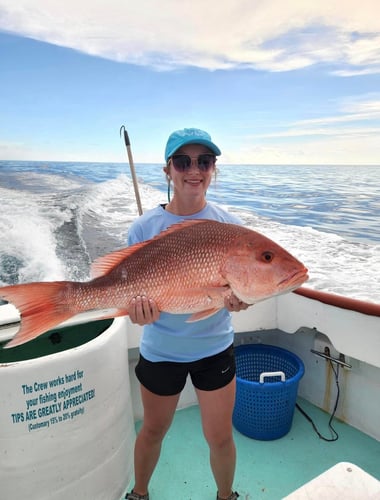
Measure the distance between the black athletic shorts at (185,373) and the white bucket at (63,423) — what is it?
30 centimetres

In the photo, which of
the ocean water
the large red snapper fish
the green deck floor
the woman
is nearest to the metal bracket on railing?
the green deck floor

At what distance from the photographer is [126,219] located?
309 inches

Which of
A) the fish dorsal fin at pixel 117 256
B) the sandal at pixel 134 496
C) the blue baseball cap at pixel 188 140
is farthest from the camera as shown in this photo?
the sandal at pixel 134 496

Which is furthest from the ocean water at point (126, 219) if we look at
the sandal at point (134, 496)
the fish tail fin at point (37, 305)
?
the sandal at point (134, 496)

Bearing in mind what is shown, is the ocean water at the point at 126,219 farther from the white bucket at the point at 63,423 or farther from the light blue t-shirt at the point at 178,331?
the white bucket at the point at 63,423

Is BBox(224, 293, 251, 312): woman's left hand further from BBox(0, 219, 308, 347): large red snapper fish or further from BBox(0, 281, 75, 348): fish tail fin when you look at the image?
BBox(0, 281, 75, 348): fish tail fin

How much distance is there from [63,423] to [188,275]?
102 cm

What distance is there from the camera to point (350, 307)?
246cm

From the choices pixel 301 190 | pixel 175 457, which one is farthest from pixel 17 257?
pixel 301 190

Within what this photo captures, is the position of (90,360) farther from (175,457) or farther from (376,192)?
(376,192)

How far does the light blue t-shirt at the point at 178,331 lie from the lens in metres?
1.75

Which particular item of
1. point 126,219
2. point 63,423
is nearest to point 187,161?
point 63,423

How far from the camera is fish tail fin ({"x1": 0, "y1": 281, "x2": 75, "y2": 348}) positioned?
1.25 m

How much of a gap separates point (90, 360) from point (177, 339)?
1.54 ft
